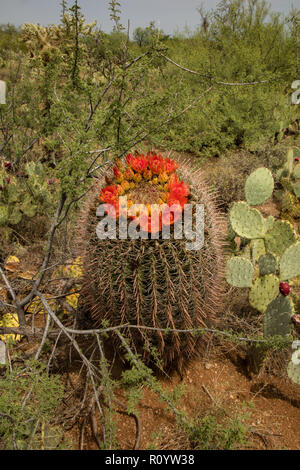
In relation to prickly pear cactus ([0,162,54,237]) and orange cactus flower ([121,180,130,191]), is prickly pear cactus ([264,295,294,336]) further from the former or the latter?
prickly pear cactus ([0,162,54,237])

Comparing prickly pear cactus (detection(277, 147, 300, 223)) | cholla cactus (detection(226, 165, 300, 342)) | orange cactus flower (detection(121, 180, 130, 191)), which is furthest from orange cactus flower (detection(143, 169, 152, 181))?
prickly pear cactus (detection(277, 147, 300, 223))

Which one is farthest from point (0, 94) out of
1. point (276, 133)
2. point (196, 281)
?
point (276, 133)

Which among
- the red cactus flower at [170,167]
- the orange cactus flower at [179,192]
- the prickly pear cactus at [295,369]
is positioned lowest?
the prickly pear cactus at [295,369]

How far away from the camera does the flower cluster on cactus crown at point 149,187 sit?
1.65 meters

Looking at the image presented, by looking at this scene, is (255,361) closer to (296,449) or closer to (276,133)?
(296,449)

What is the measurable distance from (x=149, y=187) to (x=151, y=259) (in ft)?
1.26

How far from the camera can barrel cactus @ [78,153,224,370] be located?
65.4 inches

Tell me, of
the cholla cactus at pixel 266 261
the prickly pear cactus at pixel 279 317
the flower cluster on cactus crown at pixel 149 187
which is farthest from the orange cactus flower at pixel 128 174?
the prickly pear cactus at pixel 279 317

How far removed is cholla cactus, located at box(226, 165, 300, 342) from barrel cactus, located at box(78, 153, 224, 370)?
336 millimetres

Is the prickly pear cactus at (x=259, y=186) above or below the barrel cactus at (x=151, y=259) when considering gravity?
above

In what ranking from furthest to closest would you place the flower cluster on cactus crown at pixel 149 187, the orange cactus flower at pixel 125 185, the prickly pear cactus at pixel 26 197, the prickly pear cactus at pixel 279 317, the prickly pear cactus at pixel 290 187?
1. the prickly pear cactus at pixel 290 187
2. the prickly pear cactus at pixel 26 197
3. the prickly pear cactus at pixel 279 317
4. the orange cactus flower at pixel 125 185
5. the flower cluster on cactus crown at pixel 149 187

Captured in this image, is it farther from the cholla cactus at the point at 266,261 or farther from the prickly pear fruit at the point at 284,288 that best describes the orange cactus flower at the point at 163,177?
Answer: the prickly pear fruit at the point at 284,288

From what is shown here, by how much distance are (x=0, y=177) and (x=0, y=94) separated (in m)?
0.91

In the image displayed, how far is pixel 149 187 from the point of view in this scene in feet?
5.88
